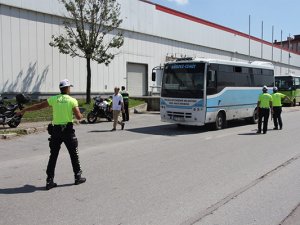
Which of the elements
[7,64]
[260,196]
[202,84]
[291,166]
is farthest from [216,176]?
[7,64]

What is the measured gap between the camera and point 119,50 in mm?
30234

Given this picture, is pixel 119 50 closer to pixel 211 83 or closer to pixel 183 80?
pixel 183 80

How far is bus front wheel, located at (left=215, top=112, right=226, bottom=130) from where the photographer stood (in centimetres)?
1688

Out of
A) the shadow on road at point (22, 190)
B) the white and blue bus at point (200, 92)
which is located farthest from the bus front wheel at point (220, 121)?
the shadow on road at point (22, 190)

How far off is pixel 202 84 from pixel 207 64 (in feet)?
2.79

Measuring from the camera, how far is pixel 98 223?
17.0 ft

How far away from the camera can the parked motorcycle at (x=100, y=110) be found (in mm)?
18797

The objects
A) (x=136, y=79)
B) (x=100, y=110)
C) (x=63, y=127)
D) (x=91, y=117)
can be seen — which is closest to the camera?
(x=63, y=127)

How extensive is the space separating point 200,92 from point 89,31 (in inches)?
431

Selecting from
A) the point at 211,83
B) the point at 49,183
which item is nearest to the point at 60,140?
the point at 49,183

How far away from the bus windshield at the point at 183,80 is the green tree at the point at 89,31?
770 cm

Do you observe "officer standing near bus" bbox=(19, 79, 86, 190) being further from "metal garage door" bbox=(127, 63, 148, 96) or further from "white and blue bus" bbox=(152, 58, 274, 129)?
"metal garage door" bbox=(127, 63, 148, 96)

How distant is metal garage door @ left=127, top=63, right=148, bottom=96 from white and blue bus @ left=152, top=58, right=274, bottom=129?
14259mm

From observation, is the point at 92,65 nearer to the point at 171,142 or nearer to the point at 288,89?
the point at 171,142
